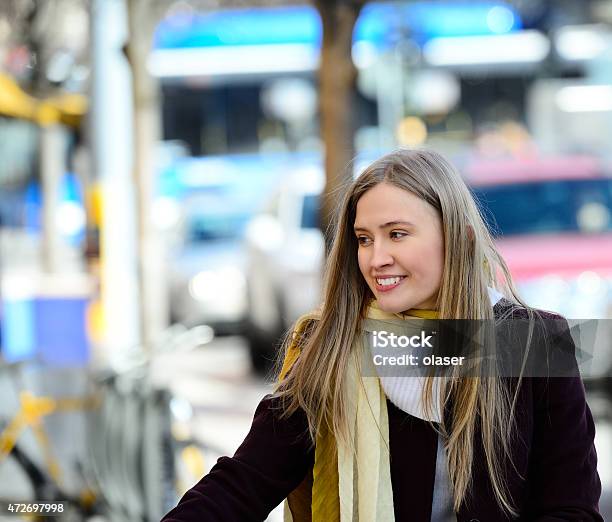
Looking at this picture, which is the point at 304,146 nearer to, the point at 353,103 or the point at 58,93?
the point at 58,93

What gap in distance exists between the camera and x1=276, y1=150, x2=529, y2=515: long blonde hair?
1.94 meters

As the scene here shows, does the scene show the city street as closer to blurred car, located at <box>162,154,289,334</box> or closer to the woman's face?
blurred car, located at <box>162,154,289,334</box>

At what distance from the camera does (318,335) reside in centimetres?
207

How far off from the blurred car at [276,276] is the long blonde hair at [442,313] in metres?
8.21

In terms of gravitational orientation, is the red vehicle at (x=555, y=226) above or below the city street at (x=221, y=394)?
above

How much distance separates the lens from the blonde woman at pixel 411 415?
6.37 ft

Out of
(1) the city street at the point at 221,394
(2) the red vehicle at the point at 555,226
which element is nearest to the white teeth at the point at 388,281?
(1) the city street at the point at 221,394

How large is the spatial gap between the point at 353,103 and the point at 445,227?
163 inches

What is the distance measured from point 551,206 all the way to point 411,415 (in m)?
7.34

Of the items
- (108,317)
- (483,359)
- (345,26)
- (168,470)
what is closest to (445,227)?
(483,359)

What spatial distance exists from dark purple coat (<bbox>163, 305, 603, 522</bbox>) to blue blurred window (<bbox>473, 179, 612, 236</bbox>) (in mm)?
6910

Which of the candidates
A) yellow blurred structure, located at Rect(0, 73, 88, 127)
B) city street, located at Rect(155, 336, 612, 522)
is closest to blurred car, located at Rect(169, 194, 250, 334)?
city street, located at Rect(155, 336, 612, 522)

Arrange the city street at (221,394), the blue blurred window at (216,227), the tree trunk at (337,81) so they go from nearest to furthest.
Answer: the city street at (221,394) < the tree trunk at (337,81) < the blue blurred window at (216,227)
